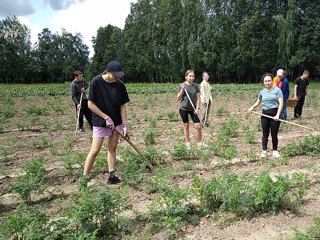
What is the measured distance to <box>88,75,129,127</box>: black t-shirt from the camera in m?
5.64

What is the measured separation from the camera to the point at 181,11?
59.4 meters

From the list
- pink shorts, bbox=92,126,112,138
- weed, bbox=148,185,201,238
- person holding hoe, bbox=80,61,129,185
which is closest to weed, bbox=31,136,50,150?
person holding hoe, bbox=80,61,129,185

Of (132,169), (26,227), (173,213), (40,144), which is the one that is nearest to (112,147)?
(132,169)

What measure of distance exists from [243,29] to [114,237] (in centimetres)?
4952

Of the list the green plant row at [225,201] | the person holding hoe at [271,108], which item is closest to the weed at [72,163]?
the green plant row at [225,201]

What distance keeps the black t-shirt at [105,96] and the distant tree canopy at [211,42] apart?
43.7 m

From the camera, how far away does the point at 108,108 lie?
5.74 meters

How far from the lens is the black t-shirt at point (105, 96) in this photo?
18.5 ft

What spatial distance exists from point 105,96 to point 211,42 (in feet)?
163

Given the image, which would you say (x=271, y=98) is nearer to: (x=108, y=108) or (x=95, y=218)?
(x=108, y=108)

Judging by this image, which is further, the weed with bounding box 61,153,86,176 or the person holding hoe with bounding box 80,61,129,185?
the weed with bounding box 61,153,86,176

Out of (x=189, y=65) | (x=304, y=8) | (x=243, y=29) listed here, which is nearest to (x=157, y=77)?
(x=189, y=65)

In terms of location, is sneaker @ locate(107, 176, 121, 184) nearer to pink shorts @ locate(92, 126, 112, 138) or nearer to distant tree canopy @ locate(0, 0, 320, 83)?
pink shorts @ locate(92, 126, 112, 138)

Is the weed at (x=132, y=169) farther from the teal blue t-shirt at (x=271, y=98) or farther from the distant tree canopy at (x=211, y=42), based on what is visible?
the distant tree canopy at (x=211, y=42)
